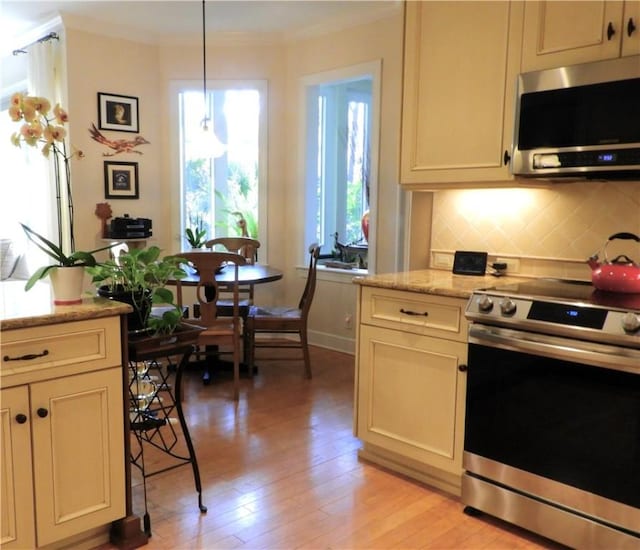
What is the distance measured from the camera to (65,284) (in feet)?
6.30

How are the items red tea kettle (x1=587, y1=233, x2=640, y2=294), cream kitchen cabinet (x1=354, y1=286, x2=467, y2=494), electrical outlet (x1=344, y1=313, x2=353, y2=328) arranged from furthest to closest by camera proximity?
electrical outlet (x1=344, y1=313, x2=353, y2=328) → cream kitchen cabinet (x1=354, y1=286, x2=467, y2=494) → red tea kettle (x1=587, y1=233, x2=640, y2=294)

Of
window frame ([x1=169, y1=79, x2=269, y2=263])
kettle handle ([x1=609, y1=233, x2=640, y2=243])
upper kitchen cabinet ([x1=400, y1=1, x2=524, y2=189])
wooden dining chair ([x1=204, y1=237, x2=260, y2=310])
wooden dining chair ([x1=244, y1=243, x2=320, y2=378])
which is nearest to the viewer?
kettle handle ([x1=609, y1=233, x2=640, y2=243])

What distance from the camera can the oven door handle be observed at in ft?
5.91

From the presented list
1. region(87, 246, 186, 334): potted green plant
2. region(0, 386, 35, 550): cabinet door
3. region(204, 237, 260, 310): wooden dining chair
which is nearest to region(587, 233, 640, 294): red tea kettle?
region(87, 246, 186, 334): potted green plant

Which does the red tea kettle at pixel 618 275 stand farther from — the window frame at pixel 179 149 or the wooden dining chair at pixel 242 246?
the window frame at pixel 179 149

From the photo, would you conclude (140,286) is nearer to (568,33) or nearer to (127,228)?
(568,33)

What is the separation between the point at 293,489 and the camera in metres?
2.45

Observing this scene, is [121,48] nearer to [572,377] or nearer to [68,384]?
[68,384]

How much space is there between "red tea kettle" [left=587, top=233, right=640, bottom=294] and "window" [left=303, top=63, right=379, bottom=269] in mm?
2839

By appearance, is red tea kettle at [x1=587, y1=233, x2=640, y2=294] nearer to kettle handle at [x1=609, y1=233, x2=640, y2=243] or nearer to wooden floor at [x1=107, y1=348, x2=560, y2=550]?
kettle handle at [x1=609, y1=233, x2=640, y2=243]

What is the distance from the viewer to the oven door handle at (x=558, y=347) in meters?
1.80

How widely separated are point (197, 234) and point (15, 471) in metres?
3.53

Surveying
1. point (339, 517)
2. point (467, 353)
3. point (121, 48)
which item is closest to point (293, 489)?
point (339, 517)

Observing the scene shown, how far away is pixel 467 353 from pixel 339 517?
0.84 meters
